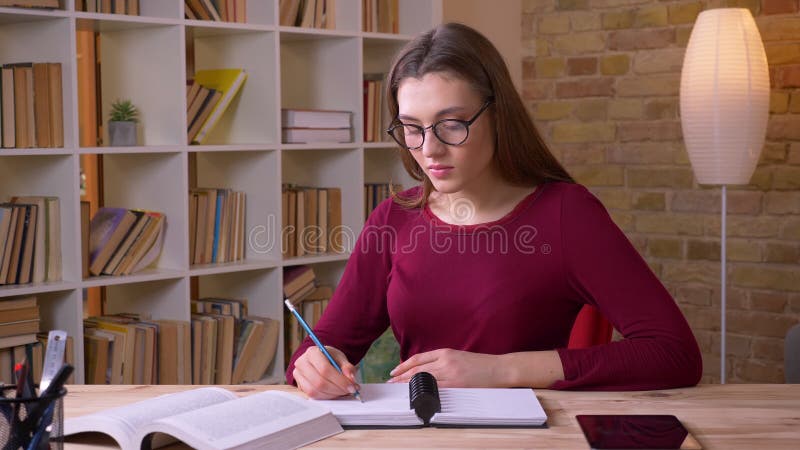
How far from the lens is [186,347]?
121 inches

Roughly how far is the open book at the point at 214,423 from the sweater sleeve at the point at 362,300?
509 millimetres

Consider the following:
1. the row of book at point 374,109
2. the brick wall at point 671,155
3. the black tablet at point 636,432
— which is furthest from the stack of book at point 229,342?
the black tablet at point 636,432

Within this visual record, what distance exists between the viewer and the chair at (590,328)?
1.92 metres

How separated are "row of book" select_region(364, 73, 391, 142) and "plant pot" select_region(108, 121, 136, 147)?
91cm

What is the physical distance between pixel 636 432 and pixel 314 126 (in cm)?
226

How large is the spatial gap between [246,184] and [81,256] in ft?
2.28

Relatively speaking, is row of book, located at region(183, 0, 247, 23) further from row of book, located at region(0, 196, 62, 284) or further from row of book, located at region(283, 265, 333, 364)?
row of book, located at region(283, 265, 333, 364)

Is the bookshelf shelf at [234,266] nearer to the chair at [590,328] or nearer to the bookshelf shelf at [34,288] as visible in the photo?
the bookshelf shelf at [34,288]

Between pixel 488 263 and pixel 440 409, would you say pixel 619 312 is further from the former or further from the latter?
pixel 440 409

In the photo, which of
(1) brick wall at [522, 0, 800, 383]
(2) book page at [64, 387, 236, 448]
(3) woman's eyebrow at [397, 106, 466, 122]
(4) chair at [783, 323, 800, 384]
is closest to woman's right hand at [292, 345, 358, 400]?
(2) book page at [64, 387, 236, 448]

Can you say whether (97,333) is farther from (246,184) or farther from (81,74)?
(81,74)

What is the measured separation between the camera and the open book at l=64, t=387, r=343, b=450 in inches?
50.1

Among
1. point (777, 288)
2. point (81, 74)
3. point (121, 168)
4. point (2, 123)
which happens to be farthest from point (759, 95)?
point (81, 74)

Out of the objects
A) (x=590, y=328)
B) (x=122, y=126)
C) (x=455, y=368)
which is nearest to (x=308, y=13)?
(x=122, y=126)
